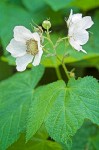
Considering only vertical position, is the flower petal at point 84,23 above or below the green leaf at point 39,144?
above

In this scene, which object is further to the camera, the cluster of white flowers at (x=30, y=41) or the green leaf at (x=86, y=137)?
the green leaf at (x=86, y=137)

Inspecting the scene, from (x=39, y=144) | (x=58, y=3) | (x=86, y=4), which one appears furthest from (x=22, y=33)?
(x=86, y=4)

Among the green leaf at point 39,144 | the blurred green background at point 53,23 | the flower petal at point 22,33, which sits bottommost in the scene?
the green leaf at point 39,144

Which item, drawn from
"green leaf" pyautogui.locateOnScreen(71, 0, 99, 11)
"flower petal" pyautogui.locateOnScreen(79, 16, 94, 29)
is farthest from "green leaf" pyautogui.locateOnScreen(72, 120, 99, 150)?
"green leaf" pyautogui.locateOnScreen(71, 0, 99, 11)

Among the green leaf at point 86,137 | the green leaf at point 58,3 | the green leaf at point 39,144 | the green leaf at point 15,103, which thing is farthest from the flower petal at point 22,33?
the green leaf at point 58,3

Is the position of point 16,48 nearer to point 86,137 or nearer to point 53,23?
point 86,137

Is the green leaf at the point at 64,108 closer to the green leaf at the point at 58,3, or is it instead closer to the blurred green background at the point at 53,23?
the blurred green background at the point at 53,23

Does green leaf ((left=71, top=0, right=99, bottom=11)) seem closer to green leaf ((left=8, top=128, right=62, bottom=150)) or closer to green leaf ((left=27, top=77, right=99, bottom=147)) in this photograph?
green leaf ((left=8, top=128, right=62, bottom=150))
